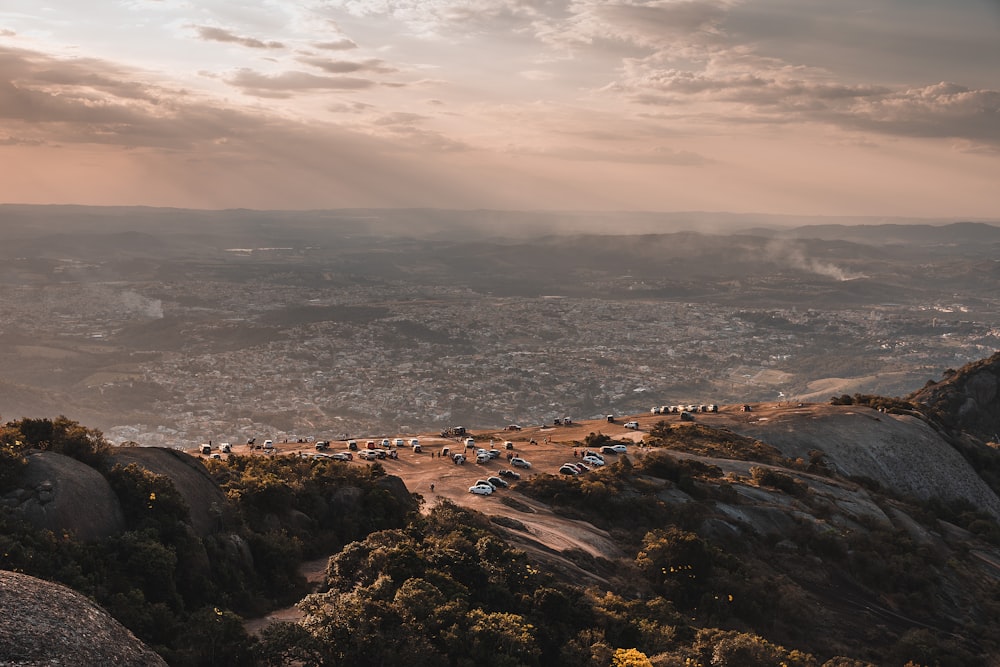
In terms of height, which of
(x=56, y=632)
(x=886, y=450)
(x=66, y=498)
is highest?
(x=56, y=632)

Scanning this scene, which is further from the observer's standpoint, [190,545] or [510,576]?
[510,576]

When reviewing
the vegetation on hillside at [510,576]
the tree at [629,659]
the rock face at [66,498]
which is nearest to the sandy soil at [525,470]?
the vegetation on hillside at [510,576]

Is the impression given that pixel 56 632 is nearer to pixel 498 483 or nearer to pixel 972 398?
pixel 498 483

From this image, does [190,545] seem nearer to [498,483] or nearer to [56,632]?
[56,632]

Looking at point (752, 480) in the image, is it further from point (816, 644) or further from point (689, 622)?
point (689, 622)

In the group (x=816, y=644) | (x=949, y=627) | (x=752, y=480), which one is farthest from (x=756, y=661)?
(x=752, y=480)

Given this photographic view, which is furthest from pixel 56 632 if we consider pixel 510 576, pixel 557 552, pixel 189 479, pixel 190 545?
pixel 557 552

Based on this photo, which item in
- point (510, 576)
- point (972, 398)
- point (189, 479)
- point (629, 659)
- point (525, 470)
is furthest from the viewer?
point (972, 398)

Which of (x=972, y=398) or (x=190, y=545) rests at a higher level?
(x=190, y=545)

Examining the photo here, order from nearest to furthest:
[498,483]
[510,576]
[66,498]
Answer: [66,498], [510,576], [498,483]
